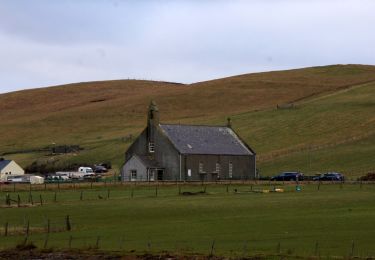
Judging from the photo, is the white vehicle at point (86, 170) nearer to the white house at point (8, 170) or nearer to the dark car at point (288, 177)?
the white house at point (8, 170)

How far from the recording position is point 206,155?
113438 millimetres

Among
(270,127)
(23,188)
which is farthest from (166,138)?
(270,127)

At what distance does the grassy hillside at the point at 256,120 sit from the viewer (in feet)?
411

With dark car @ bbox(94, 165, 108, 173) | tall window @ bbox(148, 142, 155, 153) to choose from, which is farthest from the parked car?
dark car @ bbox(94, 165, 108, 173)

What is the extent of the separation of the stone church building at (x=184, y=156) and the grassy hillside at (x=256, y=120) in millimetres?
4426

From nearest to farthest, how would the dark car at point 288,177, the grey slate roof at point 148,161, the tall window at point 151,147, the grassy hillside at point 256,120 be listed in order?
the dark car at point 288,177 < the grey slate roof at point 148,161 < the tall window at point 151,147 < the grassy hillside at point 256,120

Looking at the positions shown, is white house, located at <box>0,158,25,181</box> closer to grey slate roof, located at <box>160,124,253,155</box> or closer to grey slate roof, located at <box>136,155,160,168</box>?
grey slate roof, located at <box>136,155,160,168</box>

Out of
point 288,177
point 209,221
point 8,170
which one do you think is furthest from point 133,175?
point 209,221

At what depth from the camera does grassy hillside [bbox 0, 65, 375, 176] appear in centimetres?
12525

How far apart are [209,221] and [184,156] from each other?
5569 cm

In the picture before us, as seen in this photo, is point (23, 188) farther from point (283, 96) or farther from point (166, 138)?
point (283, 96)

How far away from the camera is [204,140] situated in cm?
11544

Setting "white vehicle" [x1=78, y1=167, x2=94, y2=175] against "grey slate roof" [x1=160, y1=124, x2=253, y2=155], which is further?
"white vehicle" [x1=78, y1=167, x2=94, y2=175]

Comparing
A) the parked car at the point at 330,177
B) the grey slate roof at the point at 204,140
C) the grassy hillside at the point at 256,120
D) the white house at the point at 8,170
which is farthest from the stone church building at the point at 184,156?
the white house at the point at 8,170
